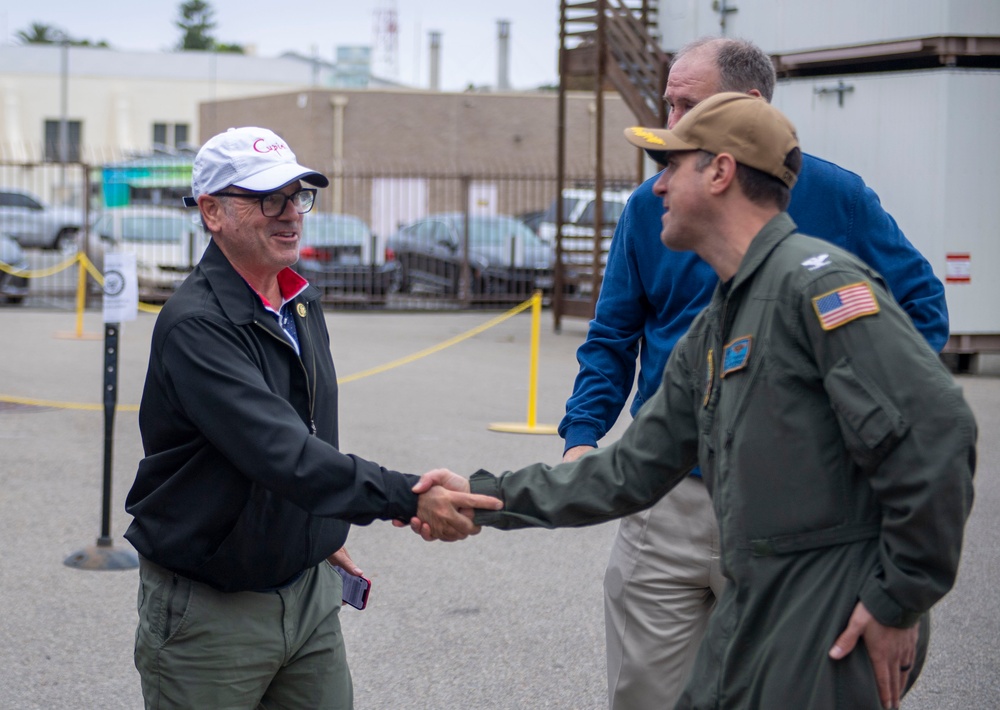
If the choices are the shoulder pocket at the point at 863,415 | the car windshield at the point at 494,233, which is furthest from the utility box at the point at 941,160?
the shoulder pocket at the point at 863,415

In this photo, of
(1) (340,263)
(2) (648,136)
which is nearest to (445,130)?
(1) (340,263)

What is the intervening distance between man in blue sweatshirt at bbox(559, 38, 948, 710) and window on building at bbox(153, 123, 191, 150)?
57.4m

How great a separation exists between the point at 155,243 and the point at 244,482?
20832 mm

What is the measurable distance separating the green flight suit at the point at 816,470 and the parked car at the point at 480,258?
20184mm

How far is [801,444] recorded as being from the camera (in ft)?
7.18

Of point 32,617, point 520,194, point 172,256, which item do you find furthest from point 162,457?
point 520,194

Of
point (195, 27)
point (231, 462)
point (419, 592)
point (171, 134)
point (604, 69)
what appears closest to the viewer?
point (231, 462)

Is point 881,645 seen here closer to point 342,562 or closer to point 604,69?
point 342,562

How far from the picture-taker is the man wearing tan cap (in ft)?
6.73

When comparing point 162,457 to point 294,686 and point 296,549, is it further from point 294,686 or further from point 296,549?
point 294,686

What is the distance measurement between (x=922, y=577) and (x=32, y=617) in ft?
15.0

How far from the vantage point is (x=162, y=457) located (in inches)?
113

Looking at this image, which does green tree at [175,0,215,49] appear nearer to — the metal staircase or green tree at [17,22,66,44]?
green tree at [17,22,66,44]

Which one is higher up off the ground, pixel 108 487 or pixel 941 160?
pixel 941 160
